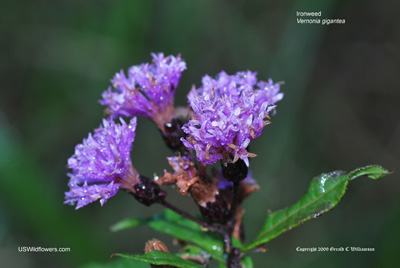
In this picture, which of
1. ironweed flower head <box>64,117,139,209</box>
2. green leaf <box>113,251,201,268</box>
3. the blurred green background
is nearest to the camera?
green leaf <box>113,251,201,268</box>

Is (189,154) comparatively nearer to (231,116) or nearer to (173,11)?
(231,116)

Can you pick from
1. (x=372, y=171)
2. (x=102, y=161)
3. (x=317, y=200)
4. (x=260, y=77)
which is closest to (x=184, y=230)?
(x=102, y=161)

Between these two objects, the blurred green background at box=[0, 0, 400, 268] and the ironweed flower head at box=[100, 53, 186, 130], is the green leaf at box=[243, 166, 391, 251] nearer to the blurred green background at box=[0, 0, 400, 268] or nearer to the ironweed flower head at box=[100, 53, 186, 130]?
the ironweed flower head at box=[100, 53, 186, 130]

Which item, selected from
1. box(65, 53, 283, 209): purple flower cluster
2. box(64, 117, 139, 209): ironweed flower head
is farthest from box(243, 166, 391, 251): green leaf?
box(64, 117, 139, 209): ironweed flower head

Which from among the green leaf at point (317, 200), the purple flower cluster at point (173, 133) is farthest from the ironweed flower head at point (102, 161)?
the green leaf at point (317, 200)

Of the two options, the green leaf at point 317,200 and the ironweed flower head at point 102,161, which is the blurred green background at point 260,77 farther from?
the ironweed flower head at point 102,161

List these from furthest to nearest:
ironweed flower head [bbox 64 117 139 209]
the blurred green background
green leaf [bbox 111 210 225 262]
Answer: the blurred green background < green leaf [bbox 111 210 225 262] < ironweed flower head [bbox 64 117 139 209]
